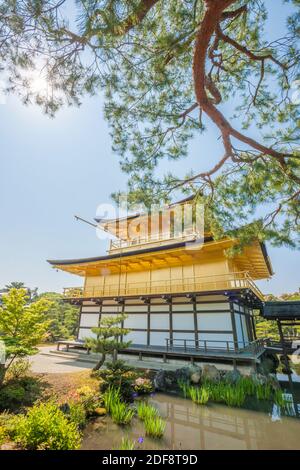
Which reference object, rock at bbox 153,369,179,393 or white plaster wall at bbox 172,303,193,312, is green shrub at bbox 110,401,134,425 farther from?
white plaster wall at bbox 172,303,193,312

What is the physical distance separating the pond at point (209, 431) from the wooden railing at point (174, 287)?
16.9 ft

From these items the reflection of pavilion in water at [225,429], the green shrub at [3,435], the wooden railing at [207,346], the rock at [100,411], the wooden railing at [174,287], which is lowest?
the reflection of pavilion in water at [225,429]

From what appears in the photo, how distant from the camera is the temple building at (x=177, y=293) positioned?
10148 millimetres

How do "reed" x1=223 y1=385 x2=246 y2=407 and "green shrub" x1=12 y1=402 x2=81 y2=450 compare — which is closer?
"green shrub" x1=12 y1=402 x2=81 y2=450

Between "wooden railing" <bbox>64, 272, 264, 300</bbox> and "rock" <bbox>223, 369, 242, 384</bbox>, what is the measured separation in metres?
3.25

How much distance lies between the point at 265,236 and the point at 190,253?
6320mm

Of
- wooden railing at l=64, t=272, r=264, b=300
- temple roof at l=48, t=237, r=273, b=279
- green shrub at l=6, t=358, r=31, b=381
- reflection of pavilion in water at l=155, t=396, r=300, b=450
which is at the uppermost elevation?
temple roof at l=48, t=237, r=273, b=279

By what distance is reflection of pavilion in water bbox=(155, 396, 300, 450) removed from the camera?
406cm

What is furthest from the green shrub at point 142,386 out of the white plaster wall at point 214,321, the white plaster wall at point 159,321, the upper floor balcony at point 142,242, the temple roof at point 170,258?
the upper floor balcony at point 142,242

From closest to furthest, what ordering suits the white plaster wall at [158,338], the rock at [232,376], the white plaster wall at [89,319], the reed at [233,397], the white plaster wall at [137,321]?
the reed at [233,397], the rock at [232,376], the white plaster wall at [158,338], the white plaster wall at [137,321], the white plaster wall at [89,319]

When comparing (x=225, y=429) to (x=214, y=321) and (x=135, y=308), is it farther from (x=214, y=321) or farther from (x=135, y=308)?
(x=135, y=308)

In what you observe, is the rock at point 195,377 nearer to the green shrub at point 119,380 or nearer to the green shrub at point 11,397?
the green shrub at point 119,380

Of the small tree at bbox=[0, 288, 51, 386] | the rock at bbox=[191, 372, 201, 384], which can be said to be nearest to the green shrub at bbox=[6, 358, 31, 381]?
the small tree at bbox=[0, 288, 51, 386]

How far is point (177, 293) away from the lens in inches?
434
